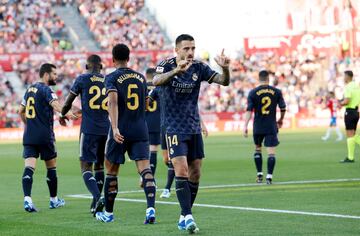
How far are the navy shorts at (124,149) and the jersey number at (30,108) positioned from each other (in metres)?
2.66

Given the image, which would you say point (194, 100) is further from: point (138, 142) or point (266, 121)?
point (266, 121)

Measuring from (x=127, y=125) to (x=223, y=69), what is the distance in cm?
205

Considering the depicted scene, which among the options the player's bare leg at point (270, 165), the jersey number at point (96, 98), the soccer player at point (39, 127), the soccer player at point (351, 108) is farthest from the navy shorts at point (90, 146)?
the soccer player at point (351, 108)

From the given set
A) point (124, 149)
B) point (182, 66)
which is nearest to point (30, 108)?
point (124, 149)

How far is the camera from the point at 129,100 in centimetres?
1287

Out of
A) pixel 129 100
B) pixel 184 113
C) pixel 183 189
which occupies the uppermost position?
pixel 129 100

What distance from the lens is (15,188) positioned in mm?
20031

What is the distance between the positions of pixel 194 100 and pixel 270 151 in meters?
8.34

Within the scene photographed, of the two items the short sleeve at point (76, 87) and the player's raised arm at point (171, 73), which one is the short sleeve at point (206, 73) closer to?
the player's raised arm at point (171, 73)

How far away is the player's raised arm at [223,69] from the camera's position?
11.2 m

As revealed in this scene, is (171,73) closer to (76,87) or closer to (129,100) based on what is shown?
(129,100)

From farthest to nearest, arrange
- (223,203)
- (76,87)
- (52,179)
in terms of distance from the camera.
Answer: (223,203), (52,179), (76,87)

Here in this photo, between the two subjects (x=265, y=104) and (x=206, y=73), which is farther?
(x=265, y=104)

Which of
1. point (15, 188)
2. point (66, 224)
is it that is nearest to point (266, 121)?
point (15, 188)
